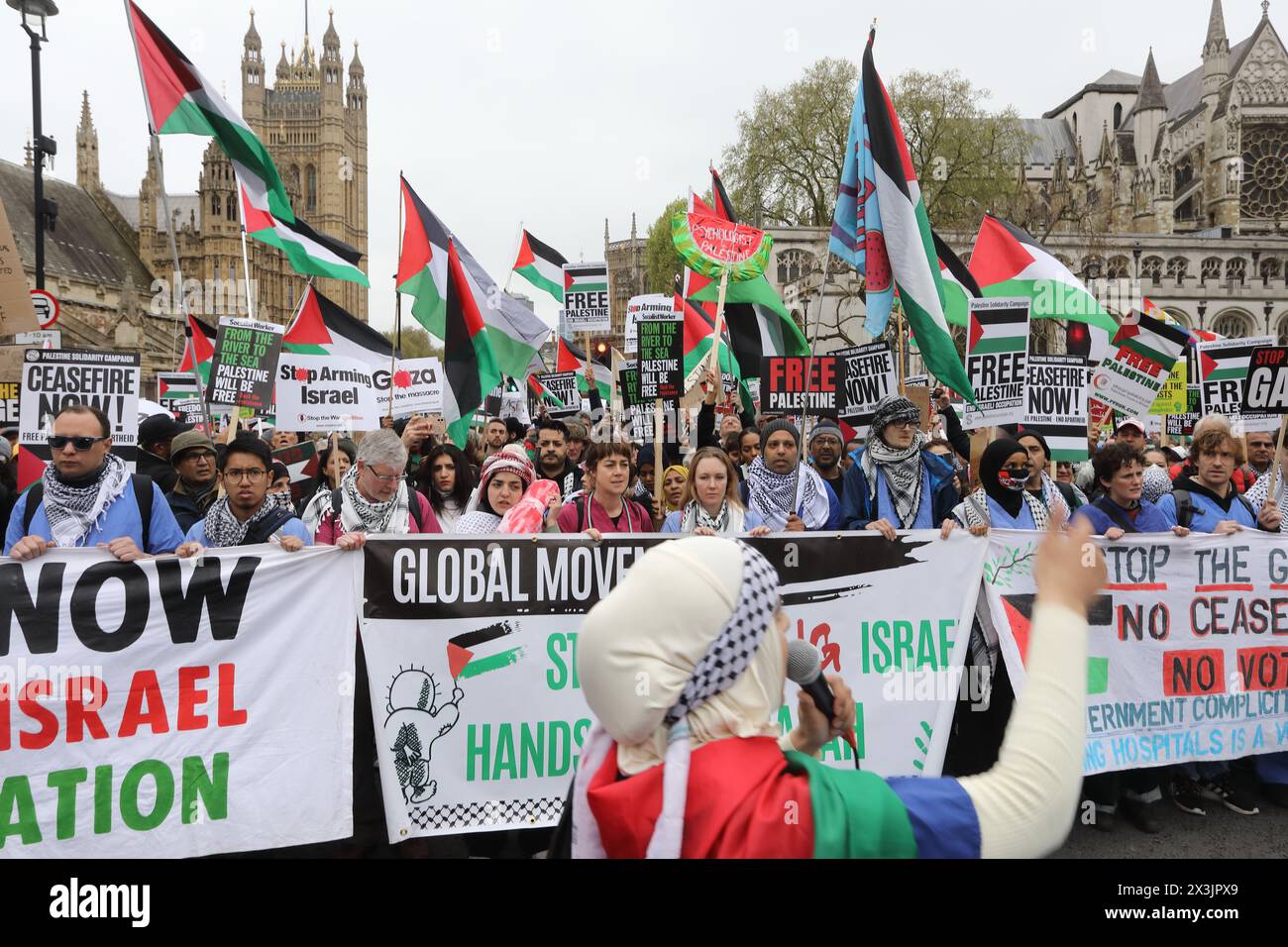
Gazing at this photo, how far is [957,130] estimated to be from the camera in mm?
55531

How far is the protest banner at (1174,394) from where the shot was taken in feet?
41.0

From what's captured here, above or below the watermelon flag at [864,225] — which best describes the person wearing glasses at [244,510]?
below

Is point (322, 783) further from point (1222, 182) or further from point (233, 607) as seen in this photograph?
point (1222, 182)

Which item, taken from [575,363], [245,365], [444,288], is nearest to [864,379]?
[444,288]

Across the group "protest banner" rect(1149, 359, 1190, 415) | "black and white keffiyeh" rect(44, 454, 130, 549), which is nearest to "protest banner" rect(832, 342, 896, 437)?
"black and white keffiyeh" rect(44, 454, 130, 549)

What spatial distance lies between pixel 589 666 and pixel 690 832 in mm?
327

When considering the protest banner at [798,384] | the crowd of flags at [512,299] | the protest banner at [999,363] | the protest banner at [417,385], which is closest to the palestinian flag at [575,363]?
the crowd of flags at [512,299]

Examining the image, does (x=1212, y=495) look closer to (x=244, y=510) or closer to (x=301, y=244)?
(x=244, y=510)

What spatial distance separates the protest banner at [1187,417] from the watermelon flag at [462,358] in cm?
913

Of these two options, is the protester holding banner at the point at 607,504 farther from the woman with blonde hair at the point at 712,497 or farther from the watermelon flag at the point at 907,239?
the watermelon flag at the point at 907,239

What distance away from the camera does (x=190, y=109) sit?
7.54 meters

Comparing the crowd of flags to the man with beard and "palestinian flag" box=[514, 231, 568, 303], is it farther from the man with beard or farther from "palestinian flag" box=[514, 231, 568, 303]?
"palestinian flag" box=[514, 231, 568, 303]

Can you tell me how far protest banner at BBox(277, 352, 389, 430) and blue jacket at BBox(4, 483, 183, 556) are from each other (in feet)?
8.89

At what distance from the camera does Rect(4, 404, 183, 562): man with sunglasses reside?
15.6 feet
